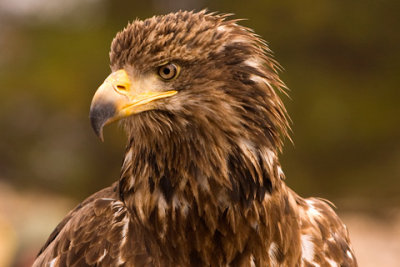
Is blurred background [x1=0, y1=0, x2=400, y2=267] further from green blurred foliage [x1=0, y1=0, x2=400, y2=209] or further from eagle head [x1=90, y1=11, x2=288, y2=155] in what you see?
eagle head [x1=90, y1=11, x2=288, y2=155]

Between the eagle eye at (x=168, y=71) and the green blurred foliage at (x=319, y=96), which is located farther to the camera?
the green blurred foliage at (x=319, y=96)

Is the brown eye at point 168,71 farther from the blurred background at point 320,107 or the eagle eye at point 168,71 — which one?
the blurred background at point 320,107

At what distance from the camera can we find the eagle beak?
2883 mm

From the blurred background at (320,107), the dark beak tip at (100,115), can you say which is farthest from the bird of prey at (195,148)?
the blurred background at (320,107)

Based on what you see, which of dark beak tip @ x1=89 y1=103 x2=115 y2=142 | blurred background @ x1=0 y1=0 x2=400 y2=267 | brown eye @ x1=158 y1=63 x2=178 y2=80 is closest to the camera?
dark beak tip @ x1=89 y1=103 x2=115 y2=142

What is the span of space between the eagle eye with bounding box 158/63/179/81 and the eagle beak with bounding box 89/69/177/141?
72 millimetres

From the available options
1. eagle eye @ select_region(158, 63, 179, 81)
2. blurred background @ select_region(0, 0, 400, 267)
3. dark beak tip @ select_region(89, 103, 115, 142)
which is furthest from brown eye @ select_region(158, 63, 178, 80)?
blurred background @ select_region(0, 0, 400, 267)

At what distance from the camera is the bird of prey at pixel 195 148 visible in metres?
3.01

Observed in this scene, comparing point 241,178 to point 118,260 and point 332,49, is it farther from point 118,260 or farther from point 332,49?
point 332,49

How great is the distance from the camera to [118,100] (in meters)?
2.93

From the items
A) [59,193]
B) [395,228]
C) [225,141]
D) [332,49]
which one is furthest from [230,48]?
[59,193]

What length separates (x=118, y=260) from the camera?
3350mm

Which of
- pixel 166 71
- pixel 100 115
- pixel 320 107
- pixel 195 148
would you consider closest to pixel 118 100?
pixel 100 115

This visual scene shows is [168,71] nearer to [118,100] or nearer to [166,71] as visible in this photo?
[166,71]
